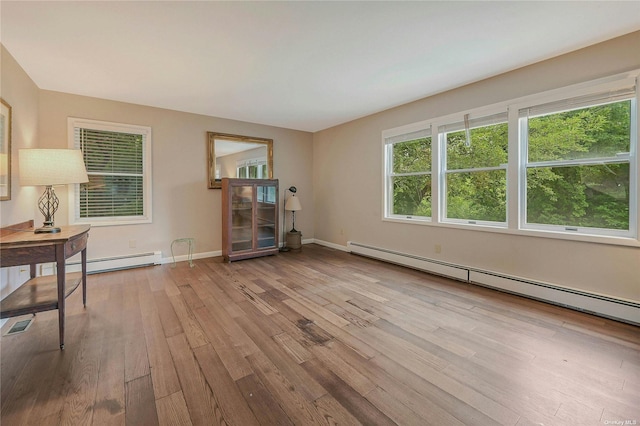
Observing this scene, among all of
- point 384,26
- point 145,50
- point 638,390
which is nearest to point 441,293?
point 638,390

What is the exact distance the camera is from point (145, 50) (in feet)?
8.07

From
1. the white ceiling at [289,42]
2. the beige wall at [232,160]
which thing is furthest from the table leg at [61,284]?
the beige wall at [232,160]

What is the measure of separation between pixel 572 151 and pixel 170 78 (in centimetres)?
432

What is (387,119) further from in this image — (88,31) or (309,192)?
(88,31)

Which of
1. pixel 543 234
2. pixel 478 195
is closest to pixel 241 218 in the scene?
pixel 478 195

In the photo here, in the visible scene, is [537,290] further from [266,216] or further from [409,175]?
[266,216]

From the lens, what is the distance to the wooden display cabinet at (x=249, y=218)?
14.1ft

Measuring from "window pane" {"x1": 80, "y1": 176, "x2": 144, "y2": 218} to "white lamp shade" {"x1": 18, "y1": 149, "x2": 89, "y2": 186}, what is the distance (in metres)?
1.75

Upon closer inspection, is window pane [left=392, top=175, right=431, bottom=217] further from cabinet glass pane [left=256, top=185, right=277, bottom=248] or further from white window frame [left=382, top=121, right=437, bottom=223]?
cabinet glass pane [left=256, top=185, right=277, bottom=248]

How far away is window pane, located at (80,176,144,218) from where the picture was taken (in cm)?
373

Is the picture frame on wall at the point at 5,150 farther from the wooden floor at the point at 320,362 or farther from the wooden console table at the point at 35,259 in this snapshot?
the wooden floor at the point at 320,362

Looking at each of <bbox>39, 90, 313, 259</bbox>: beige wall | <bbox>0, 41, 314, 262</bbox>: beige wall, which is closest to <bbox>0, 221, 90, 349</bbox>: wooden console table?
<bbox>0, 41, 314, 262</bbox>: beige wall

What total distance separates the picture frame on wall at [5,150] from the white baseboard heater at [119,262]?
1.49m

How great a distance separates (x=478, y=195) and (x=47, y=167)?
4.37 m
